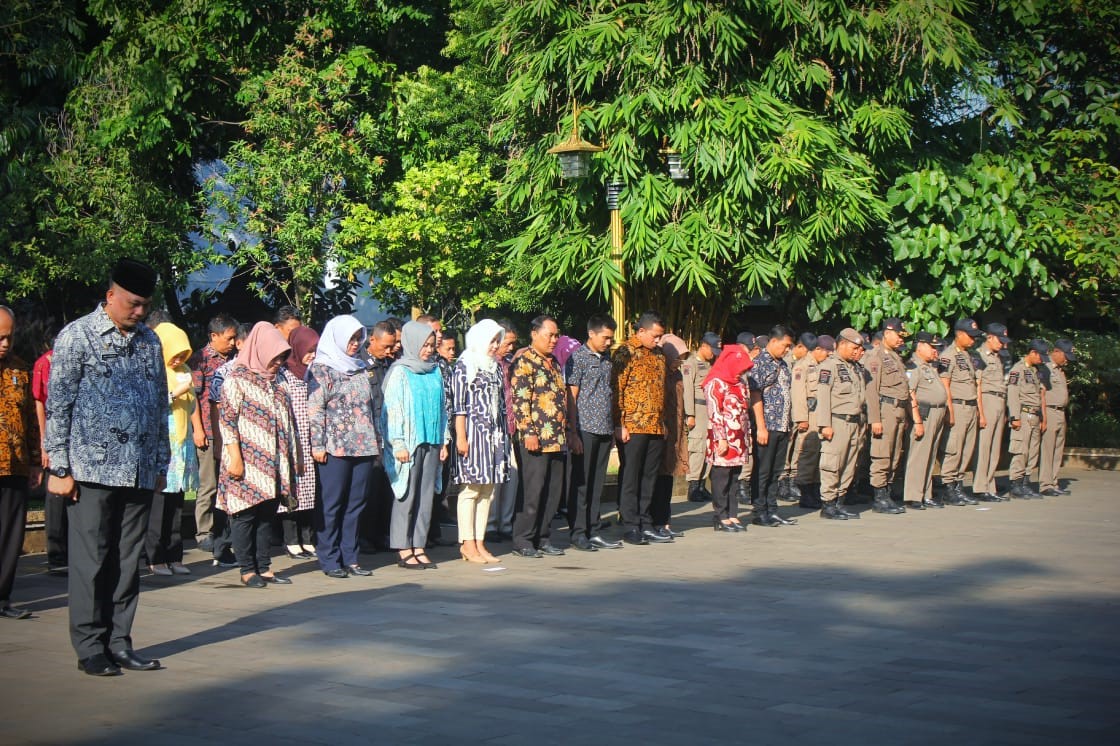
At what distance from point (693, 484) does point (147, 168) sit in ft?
34.1

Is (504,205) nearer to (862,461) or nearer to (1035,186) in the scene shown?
(862,461)

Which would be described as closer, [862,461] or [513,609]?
[513,609]

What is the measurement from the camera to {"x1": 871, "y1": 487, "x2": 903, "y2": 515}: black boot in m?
15.8

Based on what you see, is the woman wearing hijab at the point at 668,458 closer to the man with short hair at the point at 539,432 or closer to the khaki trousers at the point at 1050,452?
the man with short hair at the point at 539,432

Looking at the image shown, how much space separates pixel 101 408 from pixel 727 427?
7.36m

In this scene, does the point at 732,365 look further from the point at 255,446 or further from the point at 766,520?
the point at 255,446

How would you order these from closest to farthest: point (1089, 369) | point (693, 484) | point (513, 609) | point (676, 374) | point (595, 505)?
point (513, 609)
point (595, 505)
point (676, 374)
point (693, 484)
point (1089, 369)

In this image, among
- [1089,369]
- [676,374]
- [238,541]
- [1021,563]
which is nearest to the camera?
[238,541]

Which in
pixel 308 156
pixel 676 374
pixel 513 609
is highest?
pixel 308 156

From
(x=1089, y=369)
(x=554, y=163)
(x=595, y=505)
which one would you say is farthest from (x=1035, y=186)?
(x=595, y=505)

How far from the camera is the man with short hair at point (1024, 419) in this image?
701 inches

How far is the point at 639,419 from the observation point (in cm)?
1256

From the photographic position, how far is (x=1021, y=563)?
11312 millimetres

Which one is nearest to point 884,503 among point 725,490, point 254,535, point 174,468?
point 725,490
